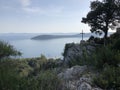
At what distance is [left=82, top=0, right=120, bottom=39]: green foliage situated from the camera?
A: 31016 mm

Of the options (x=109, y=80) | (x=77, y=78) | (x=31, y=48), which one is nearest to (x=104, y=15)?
(x=31, y=48)

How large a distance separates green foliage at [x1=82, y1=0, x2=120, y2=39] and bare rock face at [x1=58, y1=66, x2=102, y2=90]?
23.4 m

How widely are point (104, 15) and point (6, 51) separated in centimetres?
2656

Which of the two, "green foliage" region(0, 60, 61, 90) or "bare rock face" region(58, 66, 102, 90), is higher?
"green foliage" region(0, 60, 61, 90)

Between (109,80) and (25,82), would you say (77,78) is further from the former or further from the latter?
(25,82)

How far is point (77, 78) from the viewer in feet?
24.9

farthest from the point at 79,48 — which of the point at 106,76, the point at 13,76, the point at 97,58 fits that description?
the point at 13,76

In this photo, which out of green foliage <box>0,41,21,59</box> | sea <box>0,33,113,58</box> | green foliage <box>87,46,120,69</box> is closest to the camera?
green foliage <box>0,41,21,59</box>

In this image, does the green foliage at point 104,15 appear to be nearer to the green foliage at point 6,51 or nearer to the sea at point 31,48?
the sea at point 31,48

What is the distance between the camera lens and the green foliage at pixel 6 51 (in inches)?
236

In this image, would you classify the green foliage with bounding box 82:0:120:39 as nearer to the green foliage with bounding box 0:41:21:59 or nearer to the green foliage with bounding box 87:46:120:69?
the green foliage with bounding box 87:46:120:69

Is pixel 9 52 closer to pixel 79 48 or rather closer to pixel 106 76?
pixel 106 76

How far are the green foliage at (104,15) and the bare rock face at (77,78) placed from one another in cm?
2336

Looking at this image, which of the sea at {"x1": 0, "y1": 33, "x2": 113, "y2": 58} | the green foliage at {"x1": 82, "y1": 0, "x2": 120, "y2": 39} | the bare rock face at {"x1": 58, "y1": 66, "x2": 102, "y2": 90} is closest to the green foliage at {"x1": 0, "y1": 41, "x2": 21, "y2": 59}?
the sea at {"x1": 0, "y1": 33, "x2": 113, "y2": 58}
